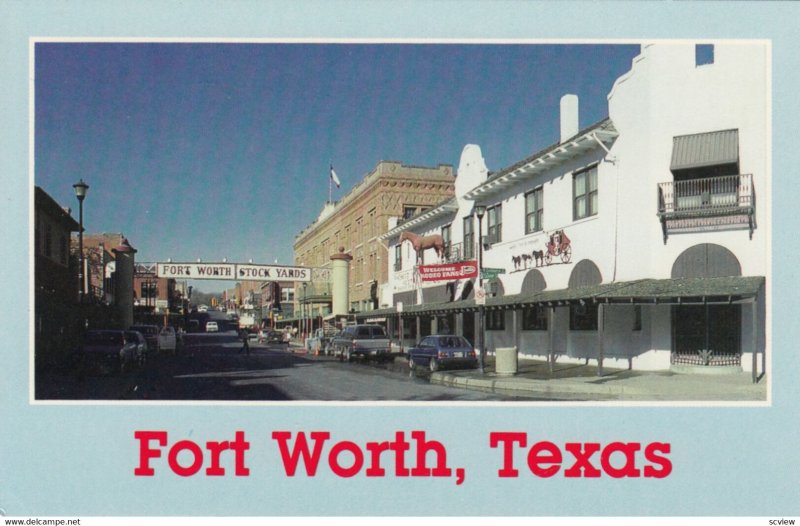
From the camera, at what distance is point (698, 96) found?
16609 millimetres

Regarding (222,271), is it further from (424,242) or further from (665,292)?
(665,292)

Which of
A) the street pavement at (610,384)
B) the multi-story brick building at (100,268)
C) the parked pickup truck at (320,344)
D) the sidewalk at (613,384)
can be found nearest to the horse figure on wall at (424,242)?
the parked pickup truck at (320,344)

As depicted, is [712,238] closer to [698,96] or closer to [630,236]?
[630,236]

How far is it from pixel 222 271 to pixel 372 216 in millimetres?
11185

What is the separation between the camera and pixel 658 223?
1778 centimetres

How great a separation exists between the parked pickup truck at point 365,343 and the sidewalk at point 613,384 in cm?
808

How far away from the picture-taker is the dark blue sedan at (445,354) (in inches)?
823

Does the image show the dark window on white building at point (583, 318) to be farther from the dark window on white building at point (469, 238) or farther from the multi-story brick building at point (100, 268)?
the multi-story brick building at point (100, 268)

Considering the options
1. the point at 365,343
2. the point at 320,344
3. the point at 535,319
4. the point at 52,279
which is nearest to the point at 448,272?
the point at 535,319

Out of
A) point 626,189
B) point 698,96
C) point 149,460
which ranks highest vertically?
point 698,96

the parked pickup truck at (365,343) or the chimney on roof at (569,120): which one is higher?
the chimney on roof at (569,120)

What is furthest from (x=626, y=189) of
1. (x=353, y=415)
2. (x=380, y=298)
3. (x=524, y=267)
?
(x=380, y=298)

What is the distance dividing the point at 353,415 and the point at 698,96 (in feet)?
→ 41.7

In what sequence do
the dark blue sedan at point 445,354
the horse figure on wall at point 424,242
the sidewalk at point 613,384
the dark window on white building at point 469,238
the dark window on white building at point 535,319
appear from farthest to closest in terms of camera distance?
1. the horse figure on wall at point 424,242
2. the dark window on white building at point 469,238
3. the dark window on white building at point 535,319
4. the dark blue sedan at point 445,354
5. the sidewalk at point 613,384
